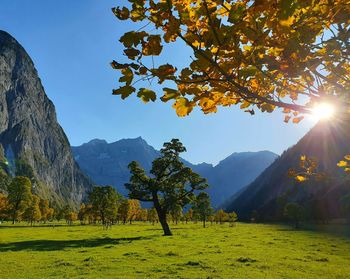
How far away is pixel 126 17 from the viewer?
3004 mm

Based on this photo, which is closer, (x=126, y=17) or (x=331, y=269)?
(x=126, y=17)

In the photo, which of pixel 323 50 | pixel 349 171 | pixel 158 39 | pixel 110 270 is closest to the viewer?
pixel 158 39

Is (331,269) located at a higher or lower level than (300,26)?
lower

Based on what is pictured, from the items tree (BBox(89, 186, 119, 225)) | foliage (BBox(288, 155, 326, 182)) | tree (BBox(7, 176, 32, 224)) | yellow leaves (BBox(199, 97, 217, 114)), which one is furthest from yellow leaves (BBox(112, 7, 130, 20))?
tree (BBox(7, 176, 32, 224))

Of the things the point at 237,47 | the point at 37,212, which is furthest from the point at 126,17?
the point at 37,212

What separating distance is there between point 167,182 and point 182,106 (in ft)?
146

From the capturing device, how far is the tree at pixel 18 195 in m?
102

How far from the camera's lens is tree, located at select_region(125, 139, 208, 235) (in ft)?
155

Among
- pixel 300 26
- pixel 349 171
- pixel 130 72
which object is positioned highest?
pixel 300 26

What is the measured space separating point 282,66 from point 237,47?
552mm

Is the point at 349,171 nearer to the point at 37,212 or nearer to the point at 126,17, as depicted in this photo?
the point at 126,17

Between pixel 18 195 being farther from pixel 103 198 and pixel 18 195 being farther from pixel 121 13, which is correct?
pixel 121 13

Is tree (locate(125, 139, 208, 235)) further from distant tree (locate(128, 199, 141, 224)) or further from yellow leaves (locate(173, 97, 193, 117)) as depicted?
distant tree (locate(128, 199, 141, 224))

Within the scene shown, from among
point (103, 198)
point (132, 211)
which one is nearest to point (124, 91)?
point (103, 198)
